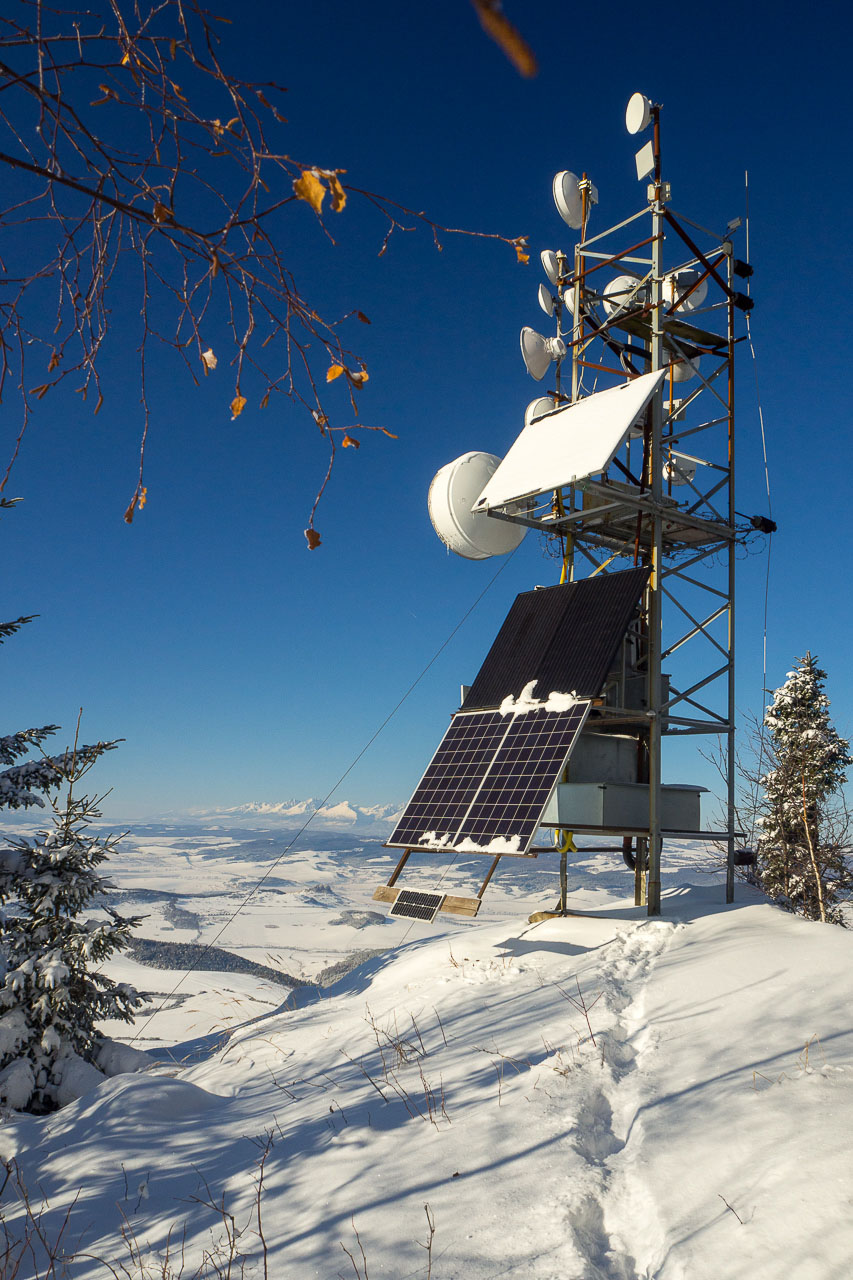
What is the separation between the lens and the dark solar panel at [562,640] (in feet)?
38.1

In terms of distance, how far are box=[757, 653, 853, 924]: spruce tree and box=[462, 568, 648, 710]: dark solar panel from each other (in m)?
11.0

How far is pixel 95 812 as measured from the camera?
1161 centimetres

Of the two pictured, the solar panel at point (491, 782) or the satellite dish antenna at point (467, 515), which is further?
the satellite dish antenna at point (467, 515)

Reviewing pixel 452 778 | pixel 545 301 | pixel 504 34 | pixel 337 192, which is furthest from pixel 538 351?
pixel 504 34

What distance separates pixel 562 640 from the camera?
1242 cm

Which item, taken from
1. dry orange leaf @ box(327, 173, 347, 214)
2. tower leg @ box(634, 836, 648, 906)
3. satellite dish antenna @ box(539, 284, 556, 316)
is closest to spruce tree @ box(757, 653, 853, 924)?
tower leg @ box(634, 836, 648, 906)

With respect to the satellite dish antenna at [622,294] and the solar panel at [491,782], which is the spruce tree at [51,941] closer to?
the solar panel at [491,782]

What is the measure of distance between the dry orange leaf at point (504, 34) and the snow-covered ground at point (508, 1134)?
14.9 ft

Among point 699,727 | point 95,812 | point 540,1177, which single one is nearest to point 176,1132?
point 540,1177

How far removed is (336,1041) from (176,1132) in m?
2.60

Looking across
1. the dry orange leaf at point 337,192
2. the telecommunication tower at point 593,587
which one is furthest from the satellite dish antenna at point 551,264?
the dry orange leaf at point 337,192

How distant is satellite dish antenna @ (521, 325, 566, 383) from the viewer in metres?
15.6

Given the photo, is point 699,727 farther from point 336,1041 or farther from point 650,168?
point 650,168

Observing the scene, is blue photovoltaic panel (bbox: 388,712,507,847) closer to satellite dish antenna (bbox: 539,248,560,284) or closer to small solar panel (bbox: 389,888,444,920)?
small solar panel (bbox: 389,888,444,920)
